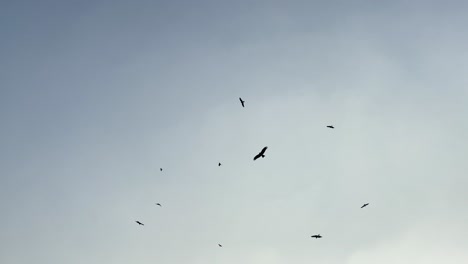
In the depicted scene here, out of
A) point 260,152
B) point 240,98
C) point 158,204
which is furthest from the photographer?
point 158,204

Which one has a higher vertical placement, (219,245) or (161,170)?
(161,170)

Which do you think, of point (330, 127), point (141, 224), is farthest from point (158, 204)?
point (330, 127)

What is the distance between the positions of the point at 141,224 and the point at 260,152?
2474cm

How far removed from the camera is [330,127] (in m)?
41.6

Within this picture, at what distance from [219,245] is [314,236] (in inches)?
566

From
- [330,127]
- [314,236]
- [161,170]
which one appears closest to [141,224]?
[161,170]

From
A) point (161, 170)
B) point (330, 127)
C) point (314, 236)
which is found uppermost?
point (330, 127)

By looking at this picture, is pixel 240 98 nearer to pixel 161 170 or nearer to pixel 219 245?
pixel 161 170

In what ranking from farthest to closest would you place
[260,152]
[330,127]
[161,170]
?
[161,170], [330,127], [260,152]

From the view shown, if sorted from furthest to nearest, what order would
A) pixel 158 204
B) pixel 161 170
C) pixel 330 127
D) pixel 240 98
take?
pixel 158 204, pixel 161 170, pixel 330 127, pixel 240 98

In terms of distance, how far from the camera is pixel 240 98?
36125 mm

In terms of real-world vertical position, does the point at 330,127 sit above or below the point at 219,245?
above

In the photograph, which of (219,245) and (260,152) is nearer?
(260,152)

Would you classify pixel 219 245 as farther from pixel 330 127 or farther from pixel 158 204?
pixel 330 127
